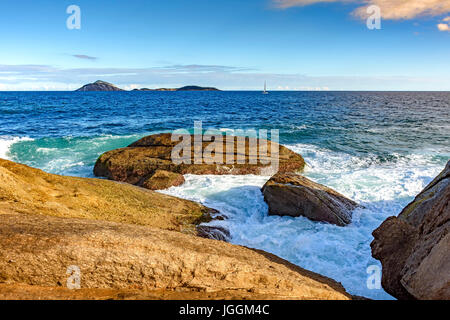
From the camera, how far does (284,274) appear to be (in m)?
4.51

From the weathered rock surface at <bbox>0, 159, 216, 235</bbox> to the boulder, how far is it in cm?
299

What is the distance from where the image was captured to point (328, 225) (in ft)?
30.5

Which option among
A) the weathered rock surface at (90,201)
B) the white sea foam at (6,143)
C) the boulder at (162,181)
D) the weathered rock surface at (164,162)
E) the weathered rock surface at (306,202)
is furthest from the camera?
the white sea foam at (6,143)

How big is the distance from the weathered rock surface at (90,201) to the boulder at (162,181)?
2.99m

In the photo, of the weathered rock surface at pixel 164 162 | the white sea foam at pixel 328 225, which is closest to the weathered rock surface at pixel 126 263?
the white sea foam at pixel 328 225

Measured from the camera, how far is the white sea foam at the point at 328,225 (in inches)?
292

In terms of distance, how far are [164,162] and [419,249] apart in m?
12.0

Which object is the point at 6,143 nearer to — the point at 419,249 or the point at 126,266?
the point at 126,266

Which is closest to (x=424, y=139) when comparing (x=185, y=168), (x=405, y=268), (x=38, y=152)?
Result: (x=185, y=168)

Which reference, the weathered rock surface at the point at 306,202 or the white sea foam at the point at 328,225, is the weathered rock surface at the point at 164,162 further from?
the weathered rock surface at the point at 306,202

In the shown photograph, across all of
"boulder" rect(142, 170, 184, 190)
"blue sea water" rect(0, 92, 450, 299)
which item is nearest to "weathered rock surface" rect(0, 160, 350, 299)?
"blue sea water" rect(0, 92, 450, 299)

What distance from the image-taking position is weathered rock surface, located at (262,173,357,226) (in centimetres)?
960

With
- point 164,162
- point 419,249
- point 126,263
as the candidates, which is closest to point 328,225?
point 419,249

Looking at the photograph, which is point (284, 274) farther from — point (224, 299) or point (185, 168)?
point (185, 168)
